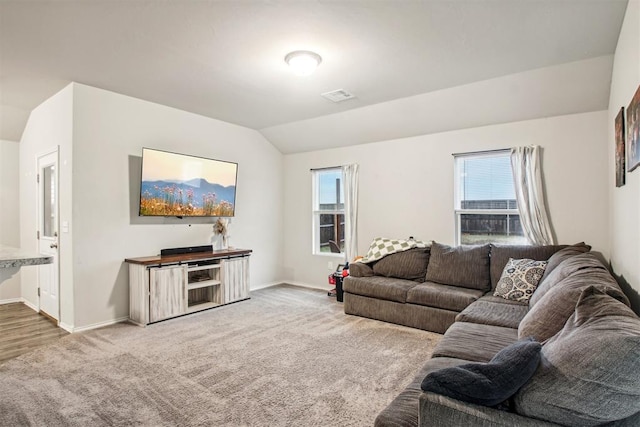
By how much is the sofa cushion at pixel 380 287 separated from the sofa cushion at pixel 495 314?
0.88 metres

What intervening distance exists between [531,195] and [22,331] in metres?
5.93

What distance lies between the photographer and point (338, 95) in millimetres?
4121

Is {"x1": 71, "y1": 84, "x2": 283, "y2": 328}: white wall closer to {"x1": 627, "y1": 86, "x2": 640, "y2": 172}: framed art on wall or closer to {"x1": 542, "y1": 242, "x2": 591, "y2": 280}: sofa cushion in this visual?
{"x1": 542, "y1": 242, "x2": 591, "y2": 280}: sofa cushion

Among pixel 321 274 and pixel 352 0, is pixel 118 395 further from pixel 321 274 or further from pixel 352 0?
→ pixel 321 274

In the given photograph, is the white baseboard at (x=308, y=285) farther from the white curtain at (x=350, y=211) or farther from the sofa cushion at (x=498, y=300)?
the sofa cushion at (x=498, y=300)

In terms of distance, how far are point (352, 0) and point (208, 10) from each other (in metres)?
1.00

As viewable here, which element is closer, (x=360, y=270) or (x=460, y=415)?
(x=460, y=415)

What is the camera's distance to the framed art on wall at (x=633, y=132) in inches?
77.1

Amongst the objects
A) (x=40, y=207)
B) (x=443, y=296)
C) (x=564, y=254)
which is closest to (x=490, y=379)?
(x=443, y=296)

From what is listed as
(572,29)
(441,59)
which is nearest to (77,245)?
(441,59)

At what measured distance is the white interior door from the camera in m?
4.05

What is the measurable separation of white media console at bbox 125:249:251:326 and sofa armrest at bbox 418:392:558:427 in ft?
11.6

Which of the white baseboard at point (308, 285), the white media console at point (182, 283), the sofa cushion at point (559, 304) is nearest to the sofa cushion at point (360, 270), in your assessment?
the white baseboard at point (308, 285)

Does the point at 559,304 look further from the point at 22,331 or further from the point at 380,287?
the point at 22,331
